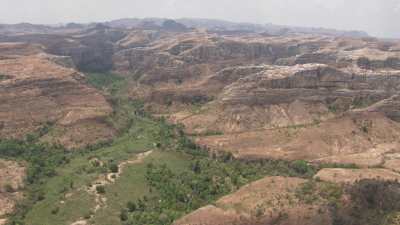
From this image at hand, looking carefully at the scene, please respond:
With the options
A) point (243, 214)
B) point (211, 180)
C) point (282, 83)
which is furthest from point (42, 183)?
point (282, 83)

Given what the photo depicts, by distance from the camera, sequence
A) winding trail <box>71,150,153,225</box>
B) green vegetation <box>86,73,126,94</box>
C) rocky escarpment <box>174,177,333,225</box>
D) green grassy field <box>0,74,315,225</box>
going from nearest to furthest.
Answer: rocky escarpment <box>174,177,333,225</box>
green grassy field <box>0,74,315,225</box>
winding trail <box>71,150,153,225</box>
green vegetation <box>86,73,126,94</box>

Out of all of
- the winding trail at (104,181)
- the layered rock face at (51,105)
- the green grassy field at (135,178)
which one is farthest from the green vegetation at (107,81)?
the winding trail at (104,181)

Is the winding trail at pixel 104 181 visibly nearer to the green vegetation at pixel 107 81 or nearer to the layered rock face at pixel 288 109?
the layered rock face at pixel 288 109

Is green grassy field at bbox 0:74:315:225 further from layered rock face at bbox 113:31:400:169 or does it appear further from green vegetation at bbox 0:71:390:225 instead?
layered rock face at bbox 113:31:400:169

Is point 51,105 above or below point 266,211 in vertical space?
below

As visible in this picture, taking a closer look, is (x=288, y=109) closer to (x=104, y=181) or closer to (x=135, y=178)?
(x=135, y=178)

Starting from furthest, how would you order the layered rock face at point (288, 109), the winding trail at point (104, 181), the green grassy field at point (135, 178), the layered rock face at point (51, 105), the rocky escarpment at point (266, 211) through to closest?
the layered rock face at point (51, 105) < the layered rock face at point (288, 109) < the winding trail at point (104, 181) < the green grassy field at point (135, 178) < the rocky escarpment at point (266, 211)

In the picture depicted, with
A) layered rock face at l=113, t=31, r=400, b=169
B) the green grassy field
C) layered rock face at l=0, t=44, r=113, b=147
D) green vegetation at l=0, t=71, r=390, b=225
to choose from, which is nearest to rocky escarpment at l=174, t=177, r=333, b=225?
green vegetation at l=0, t=71, r=390, b=225

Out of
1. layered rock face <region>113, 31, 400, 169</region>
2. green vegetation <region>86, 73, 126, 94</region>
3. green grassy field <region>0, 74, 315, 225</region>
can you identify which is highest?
layered rock face <region>113, 31, 400, 169</region>

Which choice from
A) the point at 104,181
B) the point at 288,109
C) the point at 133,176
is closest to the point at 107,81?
the point at 288,109

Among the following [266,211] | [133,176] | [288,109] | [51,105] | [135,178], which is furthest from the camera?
[288,109]
